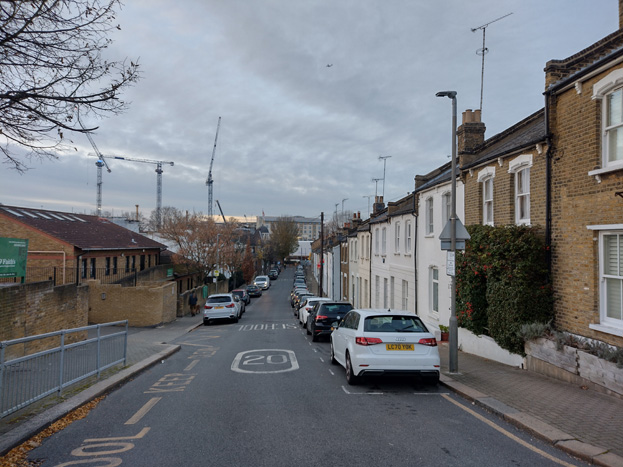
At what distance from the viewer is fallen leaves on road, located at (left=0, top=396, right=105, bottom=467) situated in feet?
17.0

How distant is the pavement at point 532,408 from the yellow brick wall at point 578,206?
151cm

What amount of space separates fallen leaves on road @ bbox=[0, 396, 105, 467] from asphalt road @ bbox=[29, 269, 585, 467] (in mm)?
98

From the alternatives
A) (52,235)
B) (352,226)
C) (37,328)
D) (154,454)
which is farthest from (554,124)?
(352,226)

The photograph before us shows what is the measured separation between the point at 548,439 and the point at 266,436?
11.6 ft

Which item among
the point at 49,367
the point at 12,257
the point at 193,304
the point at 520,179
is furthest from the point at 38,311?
the point at 193,304

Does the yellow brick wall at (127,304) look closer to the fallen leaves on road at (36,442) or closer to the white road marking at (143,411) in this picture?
the white road marking at (143,411)

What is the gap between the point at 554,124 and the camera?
1030cm

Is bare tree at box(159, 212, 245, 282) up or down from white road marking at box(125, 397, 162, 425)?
up

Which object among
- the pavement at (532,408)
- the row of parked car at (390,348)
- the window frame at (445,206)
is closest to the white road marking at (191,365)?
the pavement at (532,408)

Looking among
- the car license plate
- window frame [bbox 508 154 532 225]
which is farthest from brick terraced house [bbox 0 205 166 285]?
window frame [bbox 508 154 532 225]

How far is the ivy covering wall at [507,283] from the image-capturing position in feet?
33.8

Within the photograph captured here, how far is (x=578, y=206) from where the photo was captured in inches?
Result: 369

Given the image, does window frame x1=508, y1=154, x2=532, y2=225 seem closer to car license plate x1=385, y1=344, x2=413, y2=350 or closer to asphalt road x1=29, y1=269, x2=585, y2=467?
car license plate x1=385, y1=344, x2=413, y2=350

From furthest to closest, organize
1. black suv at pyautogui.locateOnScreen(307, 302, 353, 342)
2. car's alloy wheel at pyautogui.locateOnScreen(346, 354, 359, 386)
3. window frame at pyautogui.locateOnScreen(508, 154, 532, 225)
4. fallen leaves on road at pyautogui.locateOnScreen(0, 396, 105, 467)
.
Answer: black suv at pyautogui.locateOnScreen(307, 302, 353, 342) < window frame at pyautogui.locateOnScreen(508, 154, 532, 225) < car's alloy wheel at pyautogui.locateOnScreen(346, 354, 359, 386) < fallen leaves on road at pyautogui.locateOnScreen(0, 396, 105, 467)
